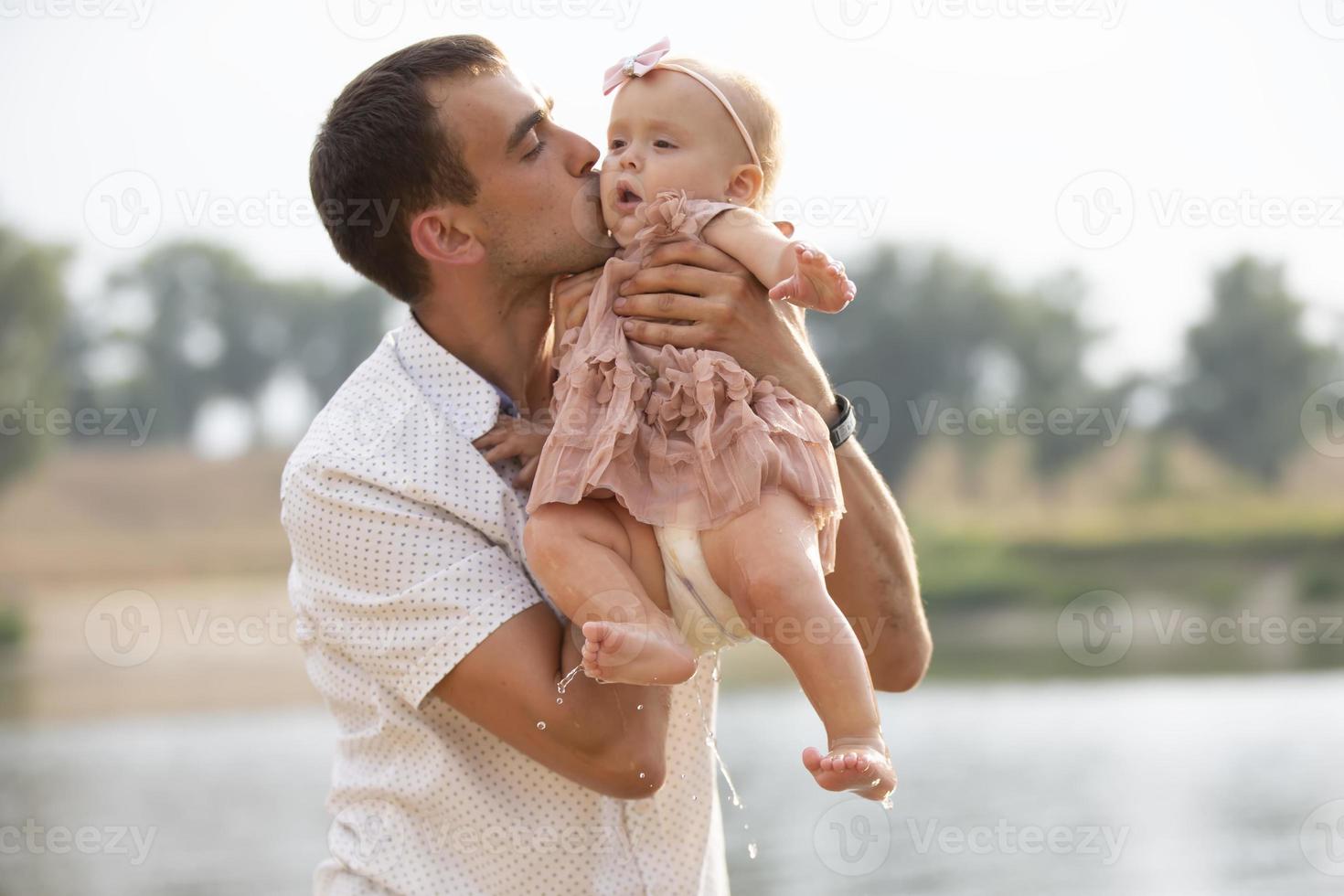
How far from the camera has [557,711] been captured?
2.17 m

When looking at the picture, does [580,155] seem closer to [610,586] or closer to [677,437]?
[677,437]

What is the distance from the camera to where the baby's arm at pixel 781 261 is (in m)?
2.23

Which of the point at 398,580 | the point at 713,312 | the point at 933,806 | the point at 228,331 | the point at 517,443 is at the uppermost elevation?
the point at 713,312

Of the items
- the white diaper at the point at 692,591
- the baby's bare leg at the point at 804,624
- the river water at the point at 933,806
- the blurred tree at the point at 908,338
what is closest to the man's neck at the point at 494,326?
the white diaper at the point at 692,591

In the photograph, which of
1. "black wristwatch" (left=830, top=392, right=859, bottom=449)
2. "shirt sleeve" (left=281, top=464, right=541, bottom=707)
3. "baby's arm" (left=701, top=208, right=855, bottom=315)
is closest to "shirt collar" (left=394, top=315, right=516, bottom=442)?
"shirt sleeve" (left=281, top=464, right=541, bottom=707)

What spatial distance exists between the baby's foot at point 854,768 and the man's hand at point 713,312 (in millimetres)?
620

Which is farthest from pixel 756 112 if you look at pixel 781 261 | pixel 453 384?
pixel 453 384

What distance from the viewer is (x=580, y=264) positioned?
8.41 feet

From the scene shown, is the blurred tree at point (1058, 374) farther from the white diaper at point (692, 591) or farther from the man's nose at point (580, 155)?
the white diaper at point (692, 591)

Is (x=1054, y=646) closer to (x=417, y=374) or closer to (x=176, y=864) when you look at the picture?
(x=176, y=864)

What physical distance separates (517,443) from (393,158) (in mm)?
548

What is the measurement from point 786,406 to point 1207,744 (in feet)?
38.9

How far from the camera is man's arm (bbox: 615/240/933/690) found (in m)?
2.38

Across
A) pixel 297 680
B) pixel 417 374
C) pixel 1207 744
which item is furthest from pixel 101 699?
pixel 417 374
